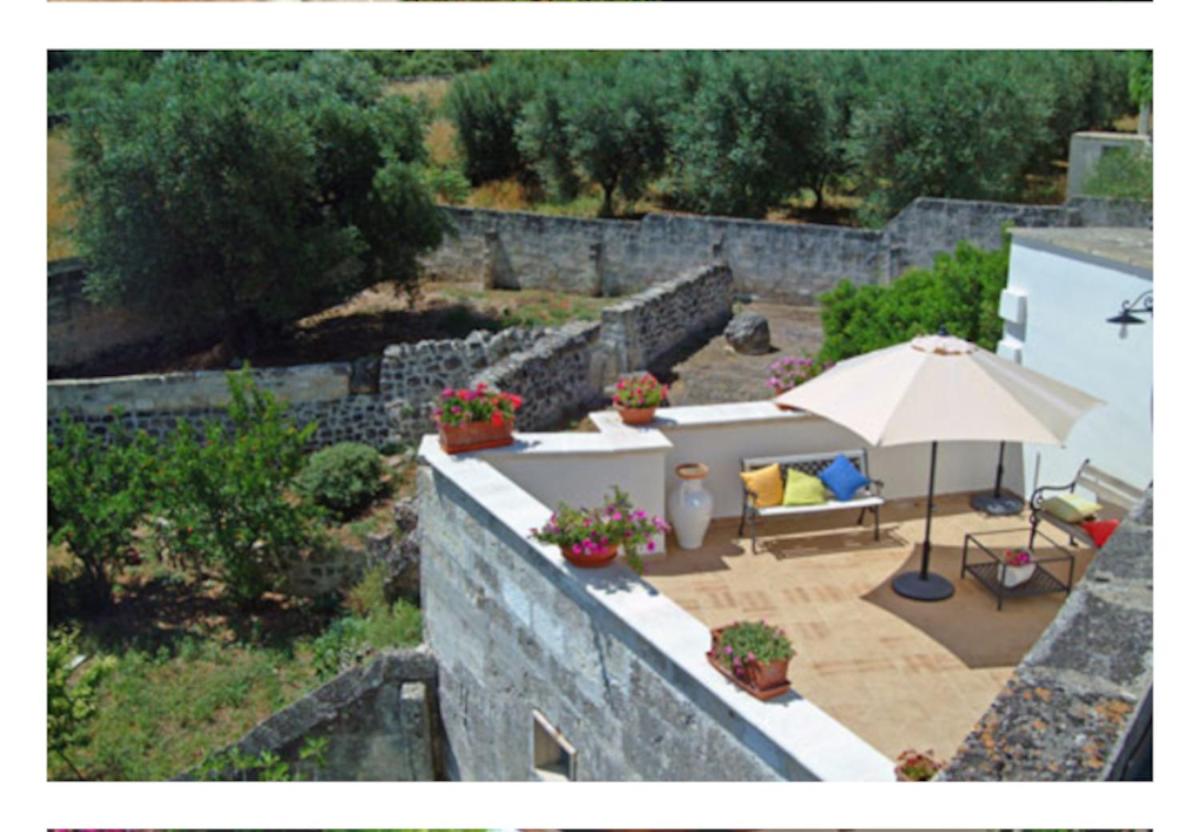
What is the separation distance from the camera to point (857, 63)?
2975 cm

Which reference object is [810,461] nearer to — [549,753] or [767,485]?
[767,485]

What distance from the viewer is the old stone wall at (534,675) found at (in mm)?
6078

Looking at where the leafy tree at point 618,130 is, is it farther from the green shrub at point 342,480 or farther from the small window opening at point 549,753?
the small window opening at point 549,753

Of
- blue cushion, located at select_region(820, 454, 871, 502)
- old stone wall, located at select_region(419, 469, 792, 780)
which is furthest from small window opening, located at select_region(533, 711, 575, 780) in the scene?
blue cushion, located at select_region(820, 454, 871, 502)

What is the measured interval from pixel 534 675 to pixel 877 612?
87.6 inches

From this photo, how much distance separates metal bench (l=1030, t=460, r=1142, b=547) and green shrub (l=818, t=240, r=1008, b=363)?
14.3 ft

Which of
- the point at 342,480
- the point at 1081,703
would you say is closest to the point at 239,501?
the point at 342,480

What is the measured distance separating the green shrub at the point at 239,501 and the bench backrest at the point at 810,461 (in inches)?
253

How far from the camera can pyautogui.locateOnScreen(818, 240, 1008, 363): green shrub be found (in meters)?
13.9

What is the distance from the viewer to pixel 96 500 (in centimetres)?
1413

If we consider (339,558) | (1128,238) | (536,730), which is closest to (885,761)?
(536,730)

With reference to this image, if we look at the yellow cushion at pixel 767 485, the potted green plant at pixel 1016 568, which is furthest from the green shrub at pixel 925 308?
the potted green plant at pixel 1016 568

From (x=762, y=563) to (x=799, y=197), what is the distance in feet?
Result: 71.8

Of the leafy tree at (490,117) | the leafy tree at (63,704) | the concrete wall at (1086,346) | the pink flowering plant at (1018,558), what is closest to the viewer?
the pink flowering plant at (1018,558)
